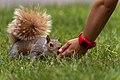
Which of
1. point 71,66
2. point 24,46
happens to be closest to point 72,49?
point 71,66

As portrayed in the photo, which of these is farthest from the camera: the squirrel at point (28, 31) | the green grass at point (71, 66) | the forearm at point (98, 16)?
the squirrel at point (28, 31)

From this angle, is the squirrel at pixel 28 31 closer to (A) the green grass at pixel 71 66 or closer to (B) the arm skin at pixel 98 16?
(A) the green grass at pixel 71 66

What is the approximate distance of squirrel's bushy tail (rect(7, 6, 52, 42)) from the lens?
550 cm

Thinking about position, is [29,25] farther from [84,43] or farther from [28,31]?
[84,43]

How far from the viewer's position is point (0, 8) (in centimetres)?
1020

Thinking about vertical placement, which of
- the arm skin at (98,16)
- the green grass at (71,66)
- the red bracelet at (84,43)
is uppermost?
the arm skin at (98,16)

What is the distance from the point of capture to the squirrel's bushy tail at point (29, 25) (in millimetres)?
5504

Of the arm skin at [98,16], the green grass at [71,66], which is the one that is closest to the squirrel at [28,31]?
the green grass at [71,66]

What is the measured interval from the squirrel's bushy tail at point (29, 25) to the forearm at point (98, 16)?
94cm

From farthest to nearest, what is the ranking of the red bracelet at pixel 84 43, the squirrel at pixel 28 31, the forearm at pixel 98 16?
1. the squirrel at pixel 28 31
2. the red bracelet at pixel 84 43
3. the forearm at pixel 98 16

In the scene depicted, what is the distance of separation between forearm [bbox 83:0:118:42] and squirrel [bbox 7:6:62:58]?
76cm

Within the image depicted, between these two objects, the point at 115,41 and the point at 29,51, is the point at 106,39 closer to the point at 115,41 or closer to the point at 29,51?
the point at 115,41

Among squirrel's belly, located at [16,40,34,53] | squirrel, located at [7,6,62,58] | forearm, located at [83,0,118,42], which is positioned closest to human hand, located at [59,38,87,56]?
forearm, located at [83,0,118,42]

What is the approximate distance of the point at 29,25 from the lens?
18.1 feet
